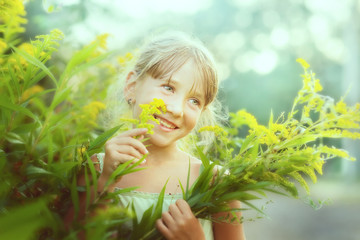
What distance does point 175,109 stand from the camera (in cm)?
110

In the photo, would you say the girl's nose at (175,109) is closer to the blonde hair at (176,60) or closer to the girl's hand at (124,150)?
the blonde hair at (176,60)

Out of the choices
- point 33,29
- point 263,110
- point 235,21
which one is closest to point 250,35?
point 235,21

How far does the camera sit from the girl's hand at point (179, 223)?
824 mm

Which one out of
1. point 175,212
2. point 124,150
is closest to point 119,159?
point 124,150

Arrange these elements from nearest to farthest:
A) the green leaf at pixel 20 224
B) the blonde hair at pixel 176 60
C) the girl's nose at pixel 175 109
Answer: the green leaf at pixel 20 224
the girl's nose at pixel 175 109
the blonde hair at pixel 176 60

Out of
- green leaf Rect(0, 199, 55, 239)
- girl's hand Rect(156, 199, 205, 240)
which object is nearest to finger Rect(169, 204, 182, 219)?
girl's hand Rect(156, 199, 205, 240)

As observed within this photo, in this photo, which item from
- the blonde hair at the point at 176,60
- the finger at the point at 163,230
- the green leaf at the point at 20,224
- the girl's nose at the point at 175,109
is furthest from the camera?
the blonde hair at the point at 176,60

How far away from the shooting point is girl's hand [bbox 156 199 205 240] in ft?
2.70

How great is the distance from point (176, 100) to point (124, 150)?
305 mm

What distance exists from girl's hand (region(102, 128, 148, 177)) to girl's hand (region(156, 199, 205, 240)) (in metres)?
0.14

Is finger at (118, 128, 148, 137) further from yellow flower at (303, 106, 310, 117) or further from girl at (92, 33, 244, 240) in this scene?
yellow flower at (303, 106, 310, 117)

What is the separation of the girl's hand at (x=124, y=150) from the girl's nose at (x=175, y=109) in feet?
0.74

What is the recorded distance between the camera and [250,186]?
2.75ft

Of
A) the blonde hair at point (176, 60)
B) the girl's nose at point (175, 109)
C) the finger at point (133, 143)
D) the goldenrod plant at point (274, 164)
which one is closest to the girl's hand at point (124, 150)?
the finger at point (133, 143)
